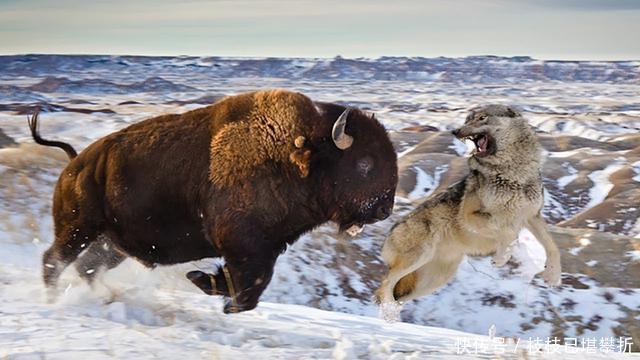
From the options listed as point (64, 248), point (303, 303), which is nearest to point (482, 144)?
point (64, 248)

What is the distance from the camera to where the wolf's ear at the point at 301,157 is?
7305 millimetres

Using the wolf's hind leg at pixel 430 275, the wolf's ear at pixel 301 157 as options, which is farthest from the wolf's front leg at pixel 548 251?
the wolf's ear at pixel 301 157

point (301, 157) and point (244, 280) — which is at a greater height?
point (301, 157)

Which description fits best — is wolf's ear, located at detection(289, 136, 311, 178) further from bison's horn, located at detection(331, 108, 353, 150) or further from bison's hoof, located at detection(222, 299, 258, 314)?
bison's hoof, located at detection(222, 299, 258, 314)

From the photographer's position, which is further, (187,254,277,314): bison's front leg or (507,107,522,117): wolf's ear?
(507,107,522,117): wolf's ear

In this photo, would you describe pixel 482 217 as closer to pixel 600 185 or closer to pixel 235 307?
pixel 235 307

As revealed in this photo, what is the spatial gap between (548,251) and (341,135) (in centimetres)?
238

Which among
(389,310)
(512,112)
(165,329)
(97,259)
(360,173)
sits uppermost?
(512,112)

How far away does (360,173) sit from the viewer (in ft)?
24.7

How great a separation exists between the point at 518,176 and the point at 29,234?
9.23 meters

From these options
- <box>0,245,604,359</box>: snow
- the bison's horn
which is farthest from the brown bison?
<box>0,245,604,359</box>: snow

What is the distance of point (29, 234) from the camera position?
1364 centimetres

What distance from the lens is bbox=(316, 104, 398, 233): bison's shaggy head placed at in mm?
7500

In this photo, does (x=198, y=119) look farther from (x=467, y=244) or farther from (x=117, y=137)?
(x=467, y=244)
